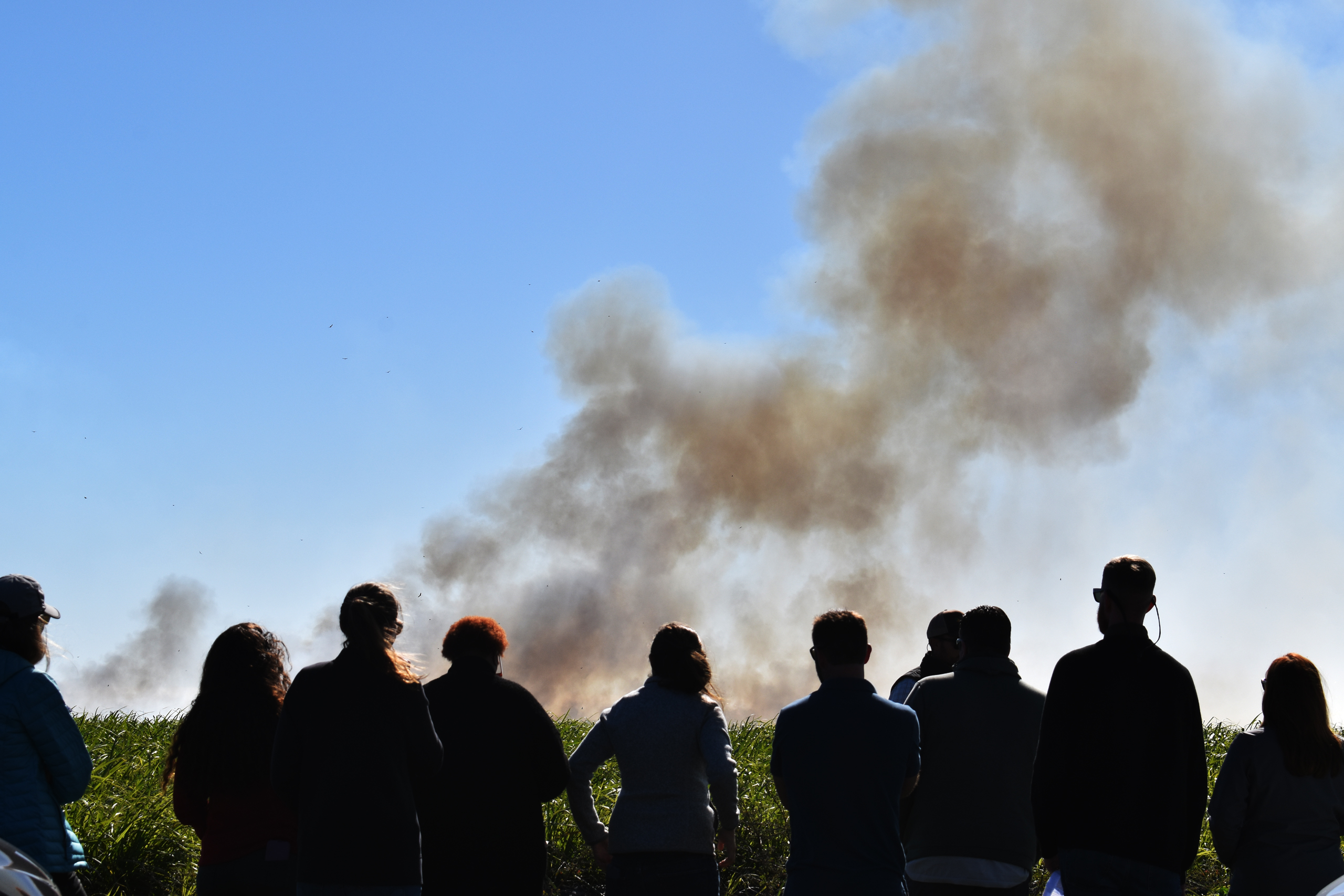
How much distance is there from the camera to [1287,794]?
416 centimetres

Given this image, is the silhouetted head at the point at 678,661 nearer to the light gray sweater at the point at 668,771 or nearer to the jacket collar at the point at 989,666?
the light gray sweater at the point at 668,771

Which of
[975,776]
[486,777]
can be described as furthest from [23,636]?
[975,776]

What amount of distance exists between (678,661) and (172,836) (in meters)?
4.30

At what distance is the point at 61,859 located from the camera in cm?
396

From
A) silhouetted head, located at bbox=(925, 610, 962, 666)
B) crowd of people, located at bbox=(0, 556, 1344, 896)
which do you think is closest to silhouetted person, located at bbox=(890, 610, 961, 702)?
silhouetted head, located at bbox=(925, 610, 962, 666)

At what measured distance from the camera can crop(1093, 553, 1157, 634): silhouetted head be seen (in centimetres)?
385

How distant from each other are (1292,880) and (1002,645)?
4.25 ft

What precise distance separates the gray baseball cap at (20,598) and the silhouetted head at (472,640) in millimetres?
1414

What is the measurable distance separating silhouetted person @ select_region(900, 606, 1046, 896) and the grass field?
374cm

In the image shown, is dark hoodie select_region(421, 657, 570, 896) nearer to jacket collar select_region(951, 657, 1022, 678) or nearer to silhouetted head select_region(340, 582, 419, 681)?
silhouetted head select_region(340, 582, 419, 681)

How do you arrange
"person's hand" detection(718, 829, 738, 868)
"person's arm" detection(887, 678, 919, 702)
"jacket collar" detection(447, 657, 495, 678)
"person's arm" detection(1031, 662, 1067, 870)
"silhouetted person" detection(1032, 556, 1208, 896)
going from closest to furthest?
1. "silhouetted person" detection(1032, 556, 1208, 896)
2. "person's arm" detection(1031, 662, 1067, 870)
3. "jacket collar" detection(447, 657, 495, 678)
4. "person's hand" detection(718, 829, 738, 868)
5. "person's arm" detection(887, 678, 919, 702)

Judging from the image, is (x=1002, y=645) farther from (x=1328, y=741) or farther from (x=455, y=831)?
(x=455, y=831)

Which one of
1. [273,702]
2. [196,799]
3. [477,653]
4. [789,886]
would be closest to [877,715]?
[789,886]

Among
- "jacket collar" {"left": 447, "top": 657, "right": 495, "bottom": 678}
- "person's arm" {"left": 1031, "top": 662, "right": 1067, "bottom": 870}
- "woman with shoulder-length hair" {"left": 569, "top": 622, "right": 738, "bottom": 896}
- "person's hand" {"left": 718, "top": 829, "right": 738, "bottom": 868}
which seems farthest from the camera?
"person's hand" {"left": 718, "top": 829, "right": 738, "bottom": 868}
